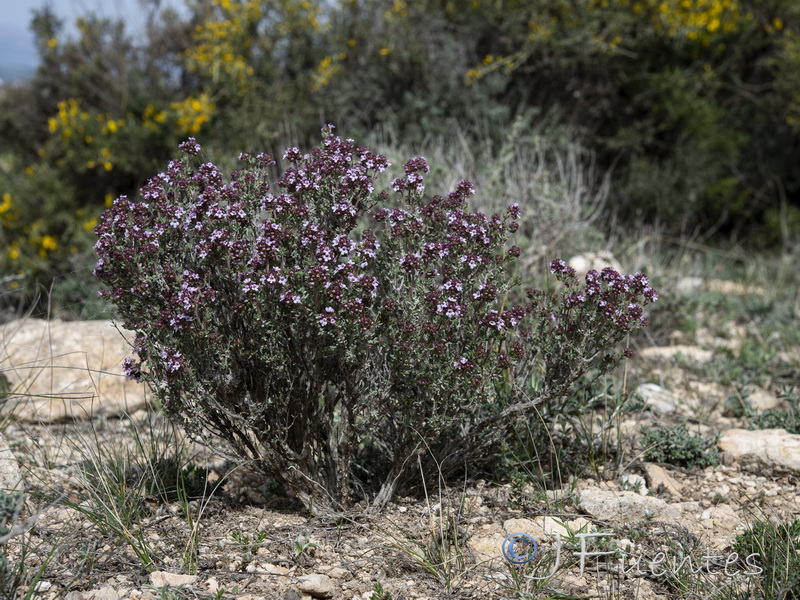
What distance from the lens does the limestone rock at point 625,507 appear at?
118 inches

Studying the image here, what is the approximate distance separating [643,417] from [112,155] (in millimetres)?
6289

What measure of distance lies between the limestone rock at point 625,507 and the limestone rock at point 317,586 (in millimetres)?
1126

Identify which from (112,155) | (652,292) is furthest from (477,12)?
(652,292)

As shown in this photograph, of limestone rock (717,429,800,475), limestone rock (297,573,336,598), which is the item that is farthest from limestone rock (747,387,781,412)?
limestone rock (297,573,336,598)

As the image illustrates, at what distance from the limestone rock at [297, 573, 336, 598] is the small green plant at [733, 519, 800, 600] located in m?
1.43

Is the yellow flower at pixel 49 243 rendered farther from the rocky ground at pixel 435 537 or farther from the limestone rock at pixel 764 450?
the limestone rock at pixel 764 450

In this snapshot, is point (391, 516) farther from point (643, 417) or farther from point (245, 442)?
point (643, 417)

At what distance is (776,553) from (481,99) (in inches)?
233

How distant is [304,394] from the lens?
2.94 metres

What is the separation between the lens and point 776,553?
2592 mm

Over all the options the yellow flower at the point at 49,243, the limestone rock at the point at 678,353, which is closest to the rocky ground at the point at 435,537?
the limestone rock at the point at 678,353

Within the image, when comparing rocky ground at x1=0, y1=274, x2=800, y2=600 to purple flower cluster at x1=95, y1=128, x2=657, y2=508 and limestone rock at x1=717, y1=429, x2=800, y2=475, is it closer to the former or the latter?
limestone rock at x1=717, y1=429, x2=800, y2=475

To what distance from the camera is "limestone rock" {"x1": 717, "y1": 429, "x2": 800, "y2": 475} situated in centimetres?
348

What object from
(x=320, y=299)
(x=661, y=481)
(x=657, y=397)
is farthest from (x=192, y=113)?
(x=661, y=481)
